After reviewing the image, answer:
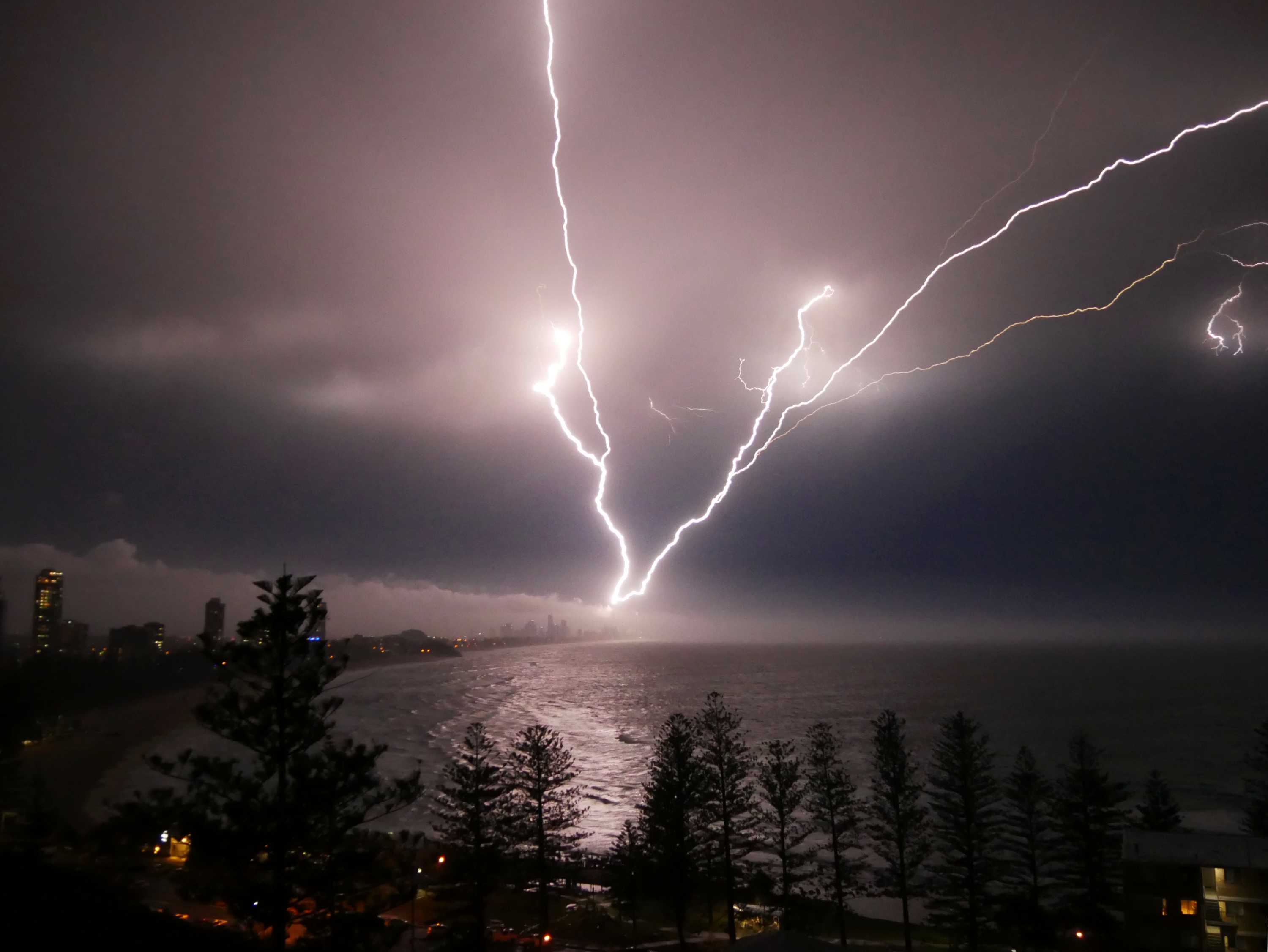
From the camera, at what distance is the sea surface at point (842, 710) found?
36.9m

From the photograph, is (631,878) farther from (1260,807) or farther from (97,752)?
(97,752)

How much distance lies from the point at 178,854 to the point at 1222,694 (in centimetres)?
9013

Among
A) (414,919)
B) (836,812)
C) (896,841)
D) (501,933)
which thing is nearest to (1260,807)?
(896,841)

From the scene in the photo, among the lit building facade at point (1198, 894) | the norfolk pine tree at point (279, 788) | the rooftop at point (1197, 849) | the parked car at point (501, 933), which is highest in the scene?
the norfolk pine tree at point (279, 788)

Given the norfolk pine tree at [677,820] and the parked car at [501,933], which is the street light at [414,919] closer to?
the parked car at [501,933]

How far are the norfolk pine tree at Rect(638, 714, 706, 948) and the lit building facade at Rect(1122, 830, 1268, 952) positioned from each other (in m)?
10.2

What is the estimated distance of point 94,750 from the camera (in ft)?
150

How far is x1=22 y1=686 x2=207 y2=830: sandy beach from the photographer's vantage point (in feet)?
103

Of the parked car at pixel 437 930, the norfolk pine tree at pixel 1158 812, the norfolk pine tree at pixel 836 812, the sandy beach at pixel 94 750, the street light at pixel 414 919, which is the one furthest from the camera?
the sandy beach at pixel 94 750

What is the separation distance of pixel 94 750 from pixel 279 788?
156ft

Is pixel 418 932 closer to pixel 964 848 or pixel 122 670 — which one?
pixel 964 848

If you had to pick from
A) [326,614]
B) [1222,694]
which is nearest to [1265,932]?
[326,614]

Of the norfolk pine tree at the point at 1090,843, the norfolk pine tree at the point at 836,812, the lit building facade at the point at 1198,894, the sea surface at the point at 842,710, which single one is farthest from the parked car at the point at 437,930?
the lit building facade at the point at 1198,894

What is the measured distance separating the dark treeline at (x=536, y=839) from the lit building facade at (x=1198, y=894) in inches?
26.3
